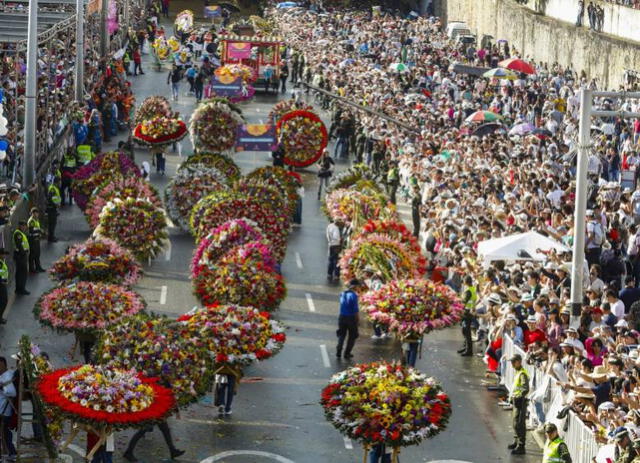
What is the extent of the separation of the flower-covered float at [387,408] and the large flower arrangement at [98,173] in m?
16.5

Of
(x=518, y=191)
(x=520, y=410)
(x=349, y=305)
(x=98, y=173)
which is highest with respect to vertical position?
(x=518, y=191)

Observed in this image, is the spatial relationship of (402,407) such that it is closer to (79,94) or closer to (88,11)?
(79,94)

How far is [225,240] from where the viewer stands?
2798 centimetres

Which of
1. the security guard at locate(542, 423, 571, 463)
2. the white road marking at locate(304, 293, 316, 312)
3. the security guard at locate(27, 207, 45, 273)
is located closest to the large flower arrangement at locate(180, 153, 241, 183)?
the security guard at locate(27, 207, 45, 273)

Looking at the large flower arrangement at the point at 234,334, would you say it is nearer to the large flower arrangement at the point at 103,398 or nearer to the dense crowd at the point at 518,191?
the large flower arrangement at the point at 103,398

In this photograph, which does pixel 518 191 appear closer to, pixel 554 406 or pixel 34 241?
pixel 34 241

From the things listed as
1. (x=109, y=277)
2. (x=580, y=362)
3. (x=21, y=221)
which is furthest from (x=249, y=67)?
(x=580, y=362)

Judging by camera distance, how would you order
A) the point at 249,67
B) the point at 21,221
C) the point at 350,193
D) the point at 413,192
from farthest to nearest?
the point at 249,67 → the point at 413,192 → the point at 350,193 → the point at 21,221

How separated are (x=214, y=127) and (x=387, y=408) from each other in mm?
24991

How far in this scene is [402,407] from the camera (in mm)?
18594

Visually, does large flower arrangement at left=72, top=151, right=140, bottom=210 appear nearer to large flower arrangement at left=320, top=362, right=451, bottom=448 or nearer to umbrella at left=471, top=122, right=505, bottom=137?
umbrella at left=471, top=122, right=505, bottom=137

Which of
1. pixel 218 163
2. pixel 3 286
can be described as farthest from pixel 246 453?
pixel 218 163

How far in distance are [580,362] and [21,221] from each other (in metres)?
13.8

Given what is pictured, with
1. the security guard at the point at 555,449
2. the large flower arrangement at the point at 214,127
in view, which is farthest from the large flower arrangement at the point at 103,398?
the large flower arrangement at the point at 214,127
